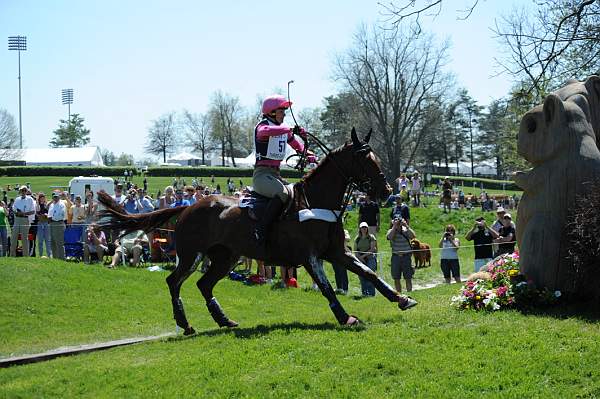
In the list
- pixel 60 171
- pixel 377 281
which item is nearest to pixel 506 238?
pixel 377 281

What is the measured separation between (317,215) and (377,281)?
1310 mm

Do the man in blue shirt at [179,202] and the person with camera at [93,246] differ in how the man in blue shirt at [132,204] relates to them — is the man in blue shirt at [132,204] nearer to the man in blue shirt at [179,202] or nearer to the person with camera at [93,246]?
the man in blue shirt at [179,202]

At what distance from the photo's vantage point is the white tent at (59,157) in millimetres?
79625

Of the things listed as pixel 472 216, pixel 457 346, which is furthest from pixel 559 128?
pixel 472 216

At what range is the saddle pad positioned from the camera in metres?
10.8

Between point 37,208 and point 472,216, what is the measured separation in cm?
2322

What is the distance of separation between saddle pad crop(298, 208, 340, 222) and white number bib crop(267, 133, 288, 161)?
966 millimetres

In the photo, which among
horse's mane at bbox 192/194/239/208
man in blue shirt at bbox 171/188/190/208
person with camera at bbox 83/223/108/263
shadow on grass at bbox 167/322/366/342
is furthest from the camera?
man in blue shirt at bbox 171/188/190/208

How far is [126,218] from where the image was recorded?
500 inches

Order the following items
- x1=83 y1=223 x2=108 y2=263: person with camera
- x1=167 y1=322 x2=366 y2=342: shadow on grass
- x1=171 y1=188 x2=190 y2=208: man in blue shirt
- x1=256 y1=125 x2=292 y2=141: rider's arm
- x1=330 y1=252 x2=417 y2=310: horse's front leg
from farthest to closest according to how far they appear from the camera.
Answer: x1=171 y1=188 x2=190 y2=208: man in blue shirt → x1=83 y1=223 x2=108 y2=263: person with camera → x1=256 y1=125 x2=292 y2=141: rider's arm → x1=330 y1=252 x2=417 y2=310: horse's front leg → x1=167 y1=322 x2=366 y2=342: shadow on grass

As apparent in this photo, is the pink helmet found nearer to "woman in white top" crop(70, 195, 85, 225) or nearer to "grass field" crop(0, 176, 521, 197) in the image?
"woman in white top" crop(70, 195, 85, 225)

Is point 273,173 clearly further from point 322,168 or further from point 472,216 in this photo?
point 472,216

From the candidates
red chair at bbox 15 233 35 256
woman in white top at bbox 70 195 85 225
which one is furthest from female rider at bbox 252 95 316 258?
red chair at bbox 15 233 35 256

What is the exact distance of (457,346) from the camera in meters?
8.42
